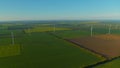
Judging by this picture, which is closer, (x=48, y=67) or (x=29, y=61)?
(x=48, y=67)

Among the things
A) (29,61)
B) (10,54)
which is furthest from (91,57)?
(10,54)

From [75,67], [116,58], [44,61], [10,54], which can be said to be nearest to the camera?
[75,67]

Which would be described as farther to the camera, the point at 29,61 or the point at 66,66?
the point at 29,61

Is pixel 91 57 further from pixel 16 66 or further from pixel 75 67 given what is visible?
pixel 16 66

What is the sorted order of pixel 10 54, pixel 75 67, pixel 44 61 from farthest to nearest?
pixel 10 54
pixel 44 61
pixel 75 67

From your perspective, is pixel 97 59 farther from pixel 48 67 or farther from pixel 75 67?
pixel 48 67

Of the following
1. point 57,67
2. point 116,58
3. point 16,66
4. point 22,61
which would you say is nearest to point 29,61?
point 22,61

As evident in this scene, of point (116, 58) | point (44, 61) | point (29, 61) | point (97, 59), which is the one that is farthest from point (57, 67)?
point (116, 58)

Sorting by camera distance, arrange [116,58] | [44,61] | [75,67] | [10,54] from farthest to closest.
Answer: [10,54]
[116,58]
[44,61]
[75,67]
